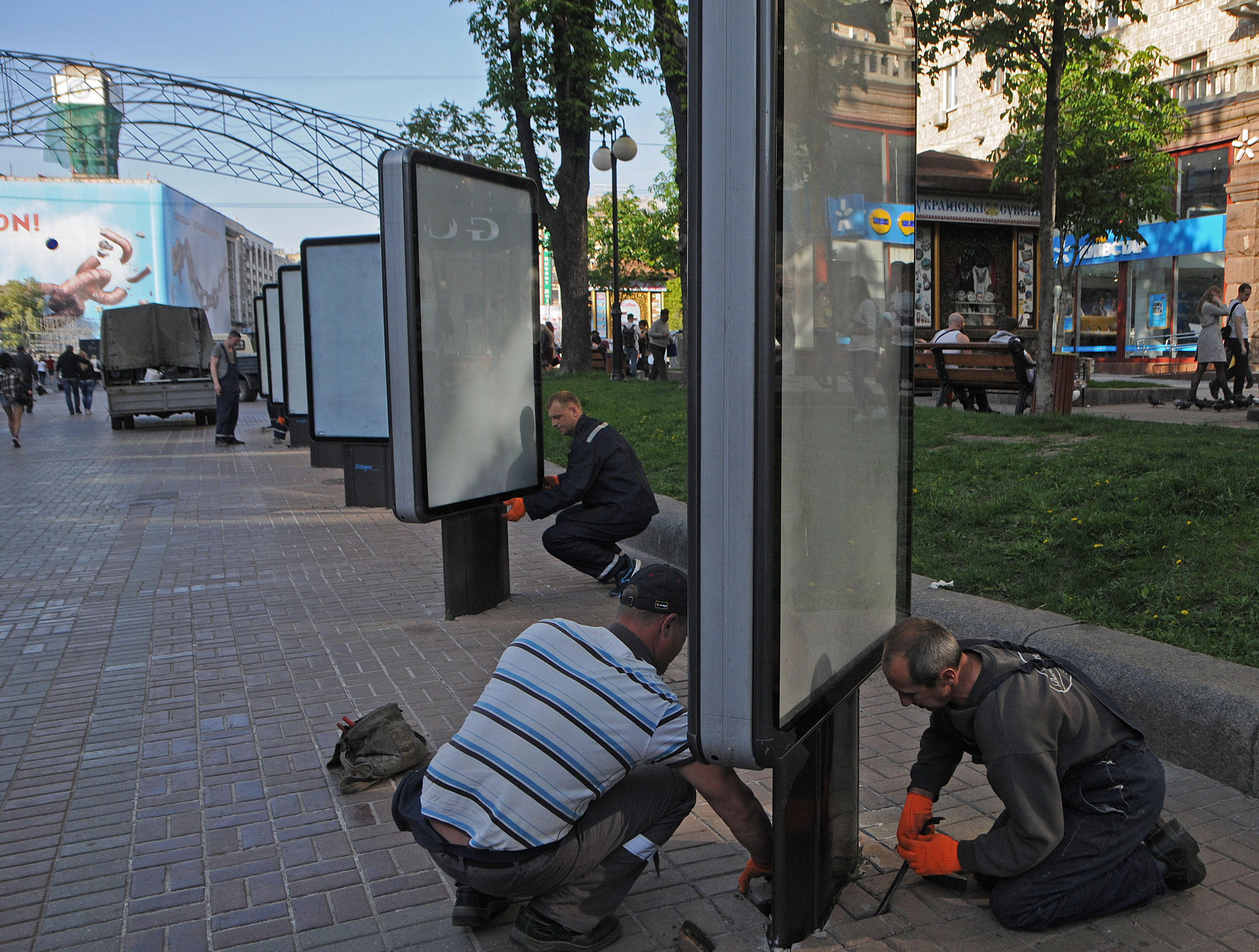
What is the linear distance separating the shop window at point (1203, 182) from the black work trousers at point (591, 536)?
24078 mm

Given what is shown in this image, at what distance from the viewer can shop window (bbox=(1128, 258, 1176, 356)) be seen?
28.0 meters

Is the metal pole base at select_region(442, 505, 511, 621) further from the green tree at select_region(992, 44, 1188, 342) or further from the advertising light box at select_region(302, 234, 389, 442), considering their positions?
the green tree at select_region(992, 44, 1188, 342)

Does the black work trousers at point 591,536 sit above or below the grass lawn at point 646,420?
below

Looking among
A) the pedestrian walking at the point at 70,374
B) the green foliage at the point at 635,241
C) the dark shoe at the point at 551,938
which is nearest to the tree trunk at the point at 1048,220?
the dark shoe at the point at 551,938

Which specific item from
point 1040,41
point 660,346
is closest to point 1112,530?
point 1040,41

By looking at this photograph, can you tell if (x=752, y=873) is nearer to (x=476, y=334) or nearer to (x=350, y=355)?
(x=476, y=334)

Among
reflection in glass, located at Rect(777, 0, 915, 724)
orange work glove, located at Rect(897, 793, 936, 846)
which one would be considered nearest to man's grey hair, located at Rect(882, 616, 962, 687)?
reflection in glass, located at Rect(777, 0, 915, 724)

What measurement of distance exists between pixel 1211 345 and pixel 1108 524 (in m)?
9.47

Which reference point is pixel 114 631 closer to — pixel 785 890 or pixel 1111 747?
pixel 785 890

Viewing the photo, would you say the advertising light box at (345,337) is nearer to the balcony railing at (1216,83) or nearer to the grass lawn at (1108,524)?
the grass lawn at (1108,524)

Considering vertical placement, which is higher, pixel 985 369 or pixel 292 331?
pixel 292 331

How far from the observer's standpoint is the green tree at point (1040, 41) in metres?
9.54

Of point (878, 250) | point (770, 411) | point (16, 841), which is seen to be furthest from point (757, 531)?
point (16, 841)

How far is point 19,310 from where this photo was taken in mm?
52781
